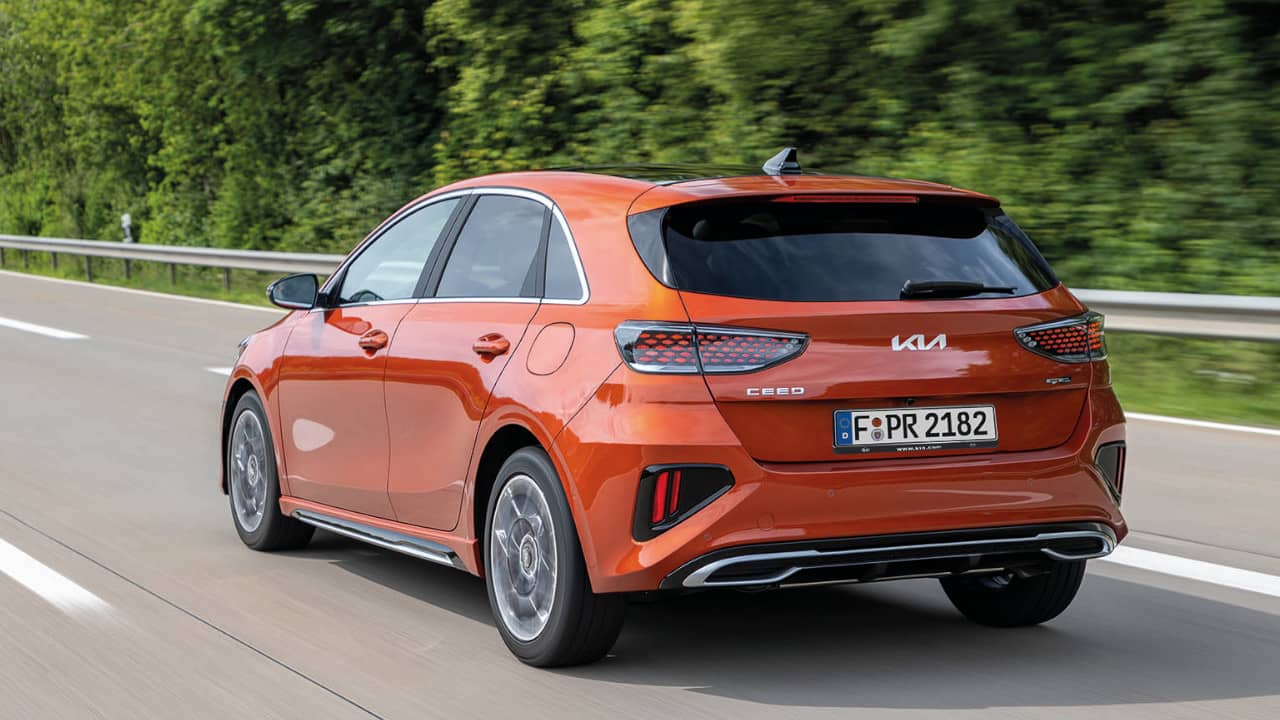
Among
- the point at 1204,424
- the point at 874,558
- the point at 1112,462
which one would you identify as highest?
the point at 1112,462

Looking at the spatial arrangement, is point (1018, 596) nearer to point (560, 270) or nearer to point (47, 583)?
point (560, 270)

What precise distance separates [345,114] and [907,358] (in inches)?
981

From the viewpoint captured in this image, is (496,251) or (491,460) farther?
(496,251)

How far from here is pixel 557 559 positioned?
16.2ft

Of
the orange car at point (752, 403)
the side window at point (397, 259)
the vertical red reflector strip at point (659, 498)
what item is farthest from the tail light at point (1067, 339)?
the side window at point (397, 259)

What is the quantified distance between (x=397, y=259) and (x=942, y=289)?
2329 millimetres

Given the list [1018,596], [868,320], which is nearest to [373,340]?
[868,320]

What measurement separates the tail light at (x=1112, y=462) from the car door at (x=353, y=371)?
2.46 meters

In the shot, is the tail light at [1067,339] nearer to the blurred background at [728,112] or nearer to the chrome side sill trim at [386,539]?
the chrome side sill trim at [386,539]

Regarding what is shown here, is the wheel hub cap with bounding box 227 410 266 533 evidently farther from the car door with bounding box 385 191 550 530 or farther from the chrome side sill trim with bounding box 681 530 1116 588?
the chrome side sill trim with bounding box 681 530 1116 588

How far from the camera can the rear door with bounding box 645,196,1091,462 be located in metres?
4.69

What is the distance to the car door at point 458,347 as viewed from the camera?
5422mm

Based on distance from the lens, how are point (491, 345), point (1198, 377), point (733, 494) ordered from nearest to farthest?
point (733, 494)
point (491, 345)
point (1198, 377)

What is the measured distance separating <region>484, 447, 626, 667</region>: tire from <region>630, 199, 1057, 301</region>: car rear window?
2.48ft
